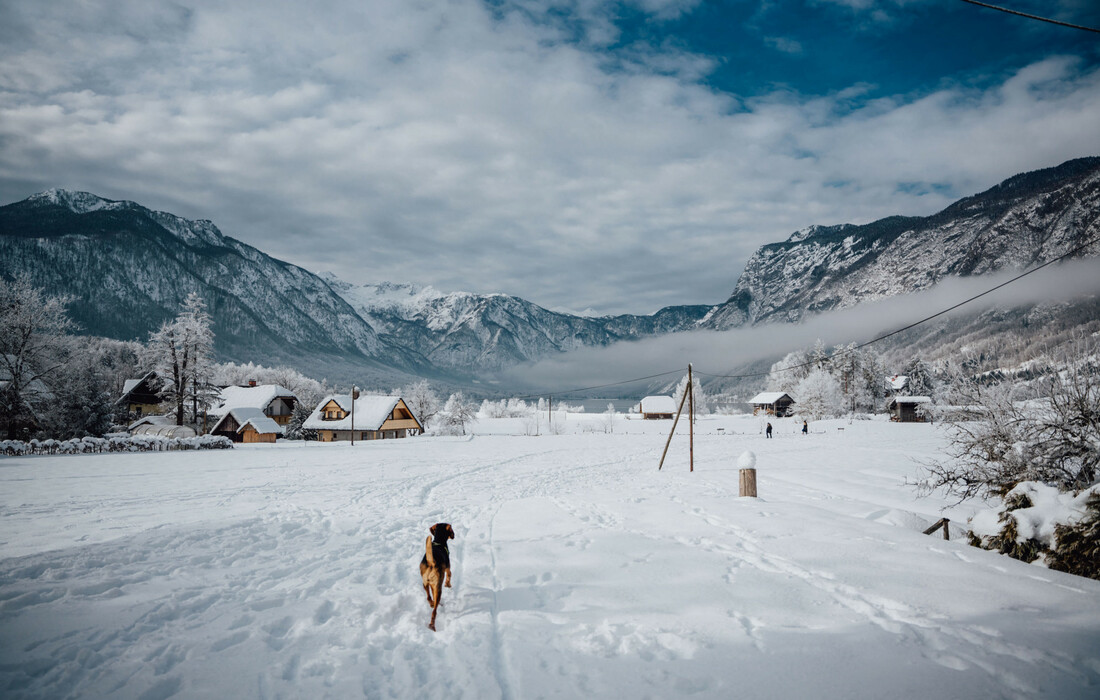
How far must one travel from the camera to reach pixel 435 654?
16.6 ft

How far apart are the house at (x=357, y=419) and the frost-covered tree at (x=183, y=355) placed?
63.1ft

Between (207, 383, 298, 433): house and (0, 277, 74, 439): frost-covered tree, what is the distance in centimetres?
2631

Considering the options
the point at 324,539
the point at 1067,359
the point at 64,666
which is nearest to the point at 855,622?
the point at 64,666

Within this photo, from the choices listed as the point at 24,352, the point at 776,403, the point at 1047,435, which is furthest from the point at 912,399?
the point at 24,352

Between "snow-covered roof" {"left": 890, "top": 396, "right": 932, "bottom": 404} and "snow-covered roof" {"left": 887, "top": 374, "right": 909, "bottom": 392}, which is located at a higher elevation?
"snow-covered roof" {"left": 887, "top": 374, "right": 909, "bottom": 392}

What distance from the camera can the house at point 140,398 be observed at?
196 feet

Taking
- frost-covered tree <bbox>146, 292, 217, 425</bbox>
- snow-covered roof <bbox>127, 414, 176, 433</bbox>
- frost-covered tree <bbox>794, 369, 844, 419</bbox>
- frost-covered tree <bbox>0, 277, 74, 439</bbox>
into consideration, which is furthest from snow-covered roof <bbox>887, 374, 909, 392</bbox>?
snow-covered roof <bbox>127, 414, 176, 433</bbox>

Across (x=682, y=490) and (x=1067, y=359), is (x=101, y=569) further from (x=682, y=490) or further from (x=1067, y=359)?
(x=1067, y=359)

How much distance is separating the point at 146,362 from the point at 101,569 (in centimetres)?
4397

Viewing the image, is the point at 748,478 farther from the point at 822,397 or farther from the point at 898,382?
the point at 898,382

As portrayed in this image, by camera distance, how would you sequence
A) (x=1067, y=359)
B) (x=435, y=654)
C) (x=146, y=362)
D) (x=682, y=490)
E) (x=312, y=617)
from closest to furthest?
(x=435, y=654) < (x=312, y=617) < (x=1067, y=359) < (x=682, y=490) < (x=146, y=362)

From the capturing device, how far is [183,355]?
40.7m

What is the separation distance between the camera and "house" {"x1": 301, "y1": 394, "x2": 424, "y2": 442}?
198ft

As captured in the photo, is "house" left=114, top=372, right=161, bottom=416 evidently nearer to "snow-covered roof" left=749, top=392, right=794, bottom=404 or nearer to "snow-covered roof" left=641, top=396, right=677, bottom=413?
"snow-covered roof" left=641, top=396, right=677, bottom=413
